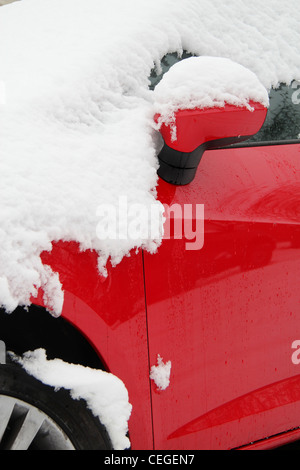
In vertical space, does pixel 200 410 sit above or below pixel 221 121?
below

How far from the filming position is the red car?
1.20 meters

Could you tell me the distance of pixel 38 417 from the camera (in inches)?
45.3

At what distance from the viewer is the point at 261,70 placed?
5.46 ft

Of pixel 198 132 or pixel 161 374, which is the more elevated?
pixel 198 132

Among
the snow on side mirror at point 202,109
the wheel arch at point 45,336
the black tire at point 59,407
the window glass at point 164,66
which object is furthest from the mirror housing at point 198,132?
the black tire at point 59,407

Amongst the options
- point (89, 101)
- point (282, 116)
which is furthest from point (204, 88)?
point (282, 116)

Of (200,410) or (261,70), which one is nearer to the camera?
(200,410)

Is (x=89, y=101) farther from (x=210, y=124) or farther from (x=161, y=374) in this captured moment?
(x=161, y=374)

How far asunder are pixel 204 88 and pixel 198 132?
4.1 inches

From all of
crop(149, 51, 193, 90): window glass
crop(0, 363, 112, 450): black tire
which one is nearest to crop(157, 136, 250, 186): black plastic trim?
crop(149, 51, 193, 90): window glass

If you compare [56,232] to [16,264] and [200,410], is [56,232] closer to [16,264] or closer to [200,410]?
[16,264]

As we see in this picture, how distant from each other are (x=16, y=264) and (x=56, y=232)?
0.38 ft

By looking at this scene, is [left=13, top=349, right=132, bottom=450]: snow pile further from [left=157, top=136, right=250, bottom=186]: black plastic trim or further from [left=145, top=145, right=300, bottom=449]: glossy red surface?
[left=157, top=136, right=250, bottom=186]: black plastic trim

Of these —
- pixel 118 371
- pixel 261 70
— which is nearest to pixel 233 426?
pixel 118 371
